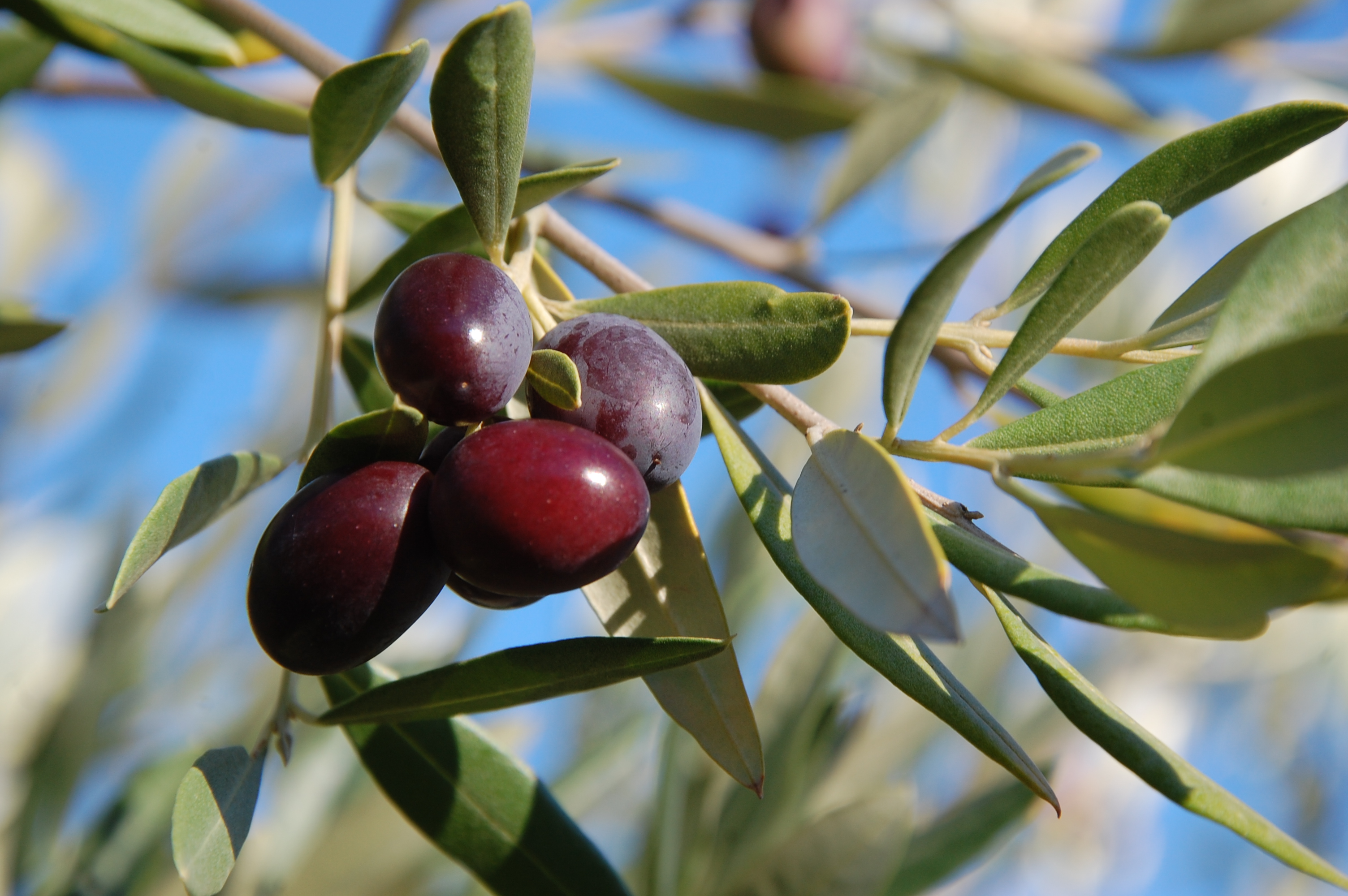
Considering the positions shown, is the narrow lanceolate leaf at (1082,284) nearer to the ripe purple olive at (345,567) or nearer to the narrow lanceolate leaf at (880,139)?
the ripe purple olive at (345,567)

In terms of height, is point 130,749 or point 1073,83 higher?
point 1073,83

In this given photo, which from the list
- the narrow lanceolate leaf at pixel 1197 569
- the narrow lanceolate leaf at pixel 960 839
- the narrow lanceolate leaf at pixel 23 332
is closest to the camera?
the narrow lanceolate leaf at pixel 1197 569

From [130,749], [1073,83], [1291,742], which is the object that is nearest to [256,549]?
[130,749]

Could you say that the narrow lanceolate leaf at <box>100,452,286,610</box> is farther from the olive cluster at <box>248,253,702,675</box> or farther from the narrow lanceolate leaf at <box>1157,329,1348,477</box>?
the narrow lanceolate leaf at <box>1157,329,1348,477</box>

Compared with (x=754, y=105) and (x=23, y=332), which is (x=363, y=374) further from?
(x=754, y=105)

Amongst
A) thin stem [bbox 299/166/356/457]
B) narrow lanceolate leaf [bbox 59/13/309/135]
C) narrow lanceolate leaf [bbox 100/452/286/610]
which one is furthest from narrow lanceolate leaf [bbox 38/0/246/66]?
narrow lanceolate leaf [bbox 100/452/286/610]

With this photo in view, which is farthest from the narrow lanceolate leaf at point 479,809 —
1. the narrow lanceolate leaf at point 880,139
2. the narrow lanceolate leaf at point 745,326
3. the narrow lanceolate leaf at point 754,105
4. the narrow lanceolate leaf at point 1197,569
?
the narrow lanceolate leaf at point 754,105

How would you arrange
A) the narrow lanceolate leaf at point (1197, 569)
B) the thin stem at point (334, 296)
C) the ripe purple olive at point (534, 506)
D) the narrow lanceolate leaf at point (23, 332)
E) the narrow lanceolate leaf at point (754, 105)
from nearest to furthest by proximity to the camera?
the narrow lanceolate leaf at point (1197, 569) → the ripe purple olive at point (534, 506) → the thin stem at point (334, 296) → the narrow lanceolate leaf at point (23, 332) → the narrow lanceolate leaf at point (754, 105)

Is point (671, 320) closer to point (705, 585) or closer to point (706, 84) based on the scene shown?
point (705, 585)
